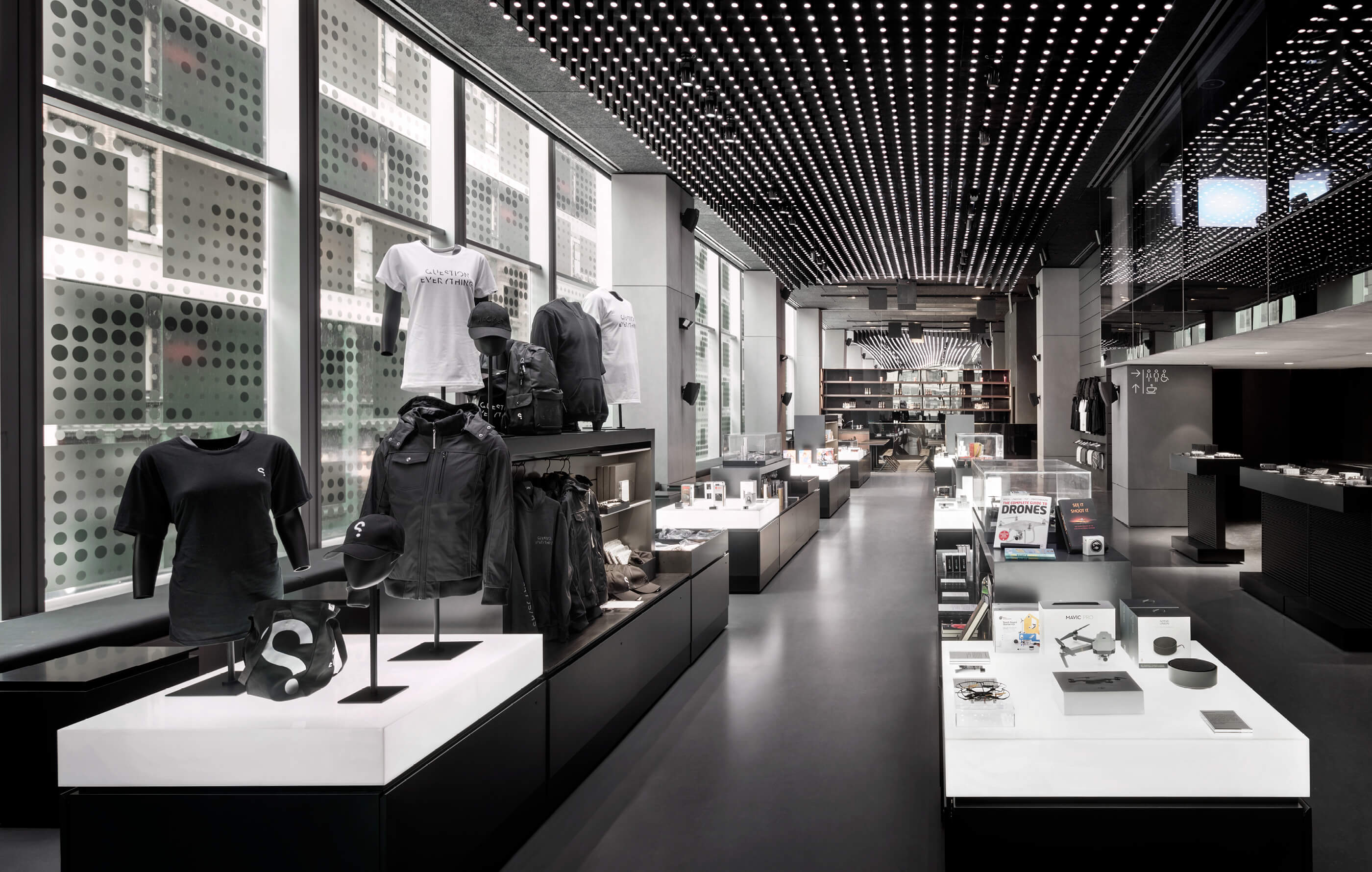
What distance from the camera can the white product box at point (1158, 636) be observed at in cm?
296

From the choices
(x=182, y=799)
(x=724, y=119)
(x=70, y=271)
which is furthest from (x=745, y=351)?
(x=182, y=799)

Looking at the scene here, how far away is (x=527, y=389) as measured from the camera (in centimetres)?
361

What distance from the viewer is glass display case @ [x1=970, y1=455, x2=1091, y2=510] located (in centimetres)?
409

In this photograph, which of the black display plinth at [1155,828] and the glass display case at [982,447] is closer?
the black display plinth at [1155,828]

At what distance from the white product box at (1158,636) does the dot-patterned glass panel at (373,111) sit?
4.65 m

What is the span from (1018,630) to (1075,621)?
199 mm

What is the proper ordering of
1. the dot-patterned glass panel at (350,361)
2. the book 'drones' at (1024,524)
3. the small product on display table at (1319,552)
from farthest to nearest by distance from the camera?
the small product on display table at (1319,552) < the dot-patterned glass panel at (350,361) < the book 'drones' at (1024,524)

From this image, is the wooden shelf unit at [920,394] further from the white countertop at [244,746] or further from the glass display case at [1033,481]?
the white countertop at [244,746]

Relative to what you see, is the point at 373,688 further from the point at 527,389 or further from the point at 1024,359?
the point at 1024,359

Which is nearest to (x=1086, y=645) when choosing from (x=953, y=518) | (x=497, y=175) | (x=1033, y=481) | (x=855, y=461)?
(x=1033, y=481)

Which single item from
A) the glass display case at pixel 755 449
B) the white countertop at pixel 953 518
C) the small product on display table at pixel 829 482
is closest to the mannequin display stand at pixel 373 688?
the white countertop at pixel 953 518

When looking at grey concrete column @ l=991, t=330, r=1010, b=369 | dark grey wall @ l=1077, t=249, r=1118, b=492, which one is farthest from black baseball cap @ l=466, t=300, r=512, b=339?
grey concrete column @ l=991, t=330, r=1010, b=369

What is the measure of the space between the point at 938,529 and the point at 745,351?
34.3 ft

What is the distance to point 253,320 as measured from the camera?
4480 millimetres
